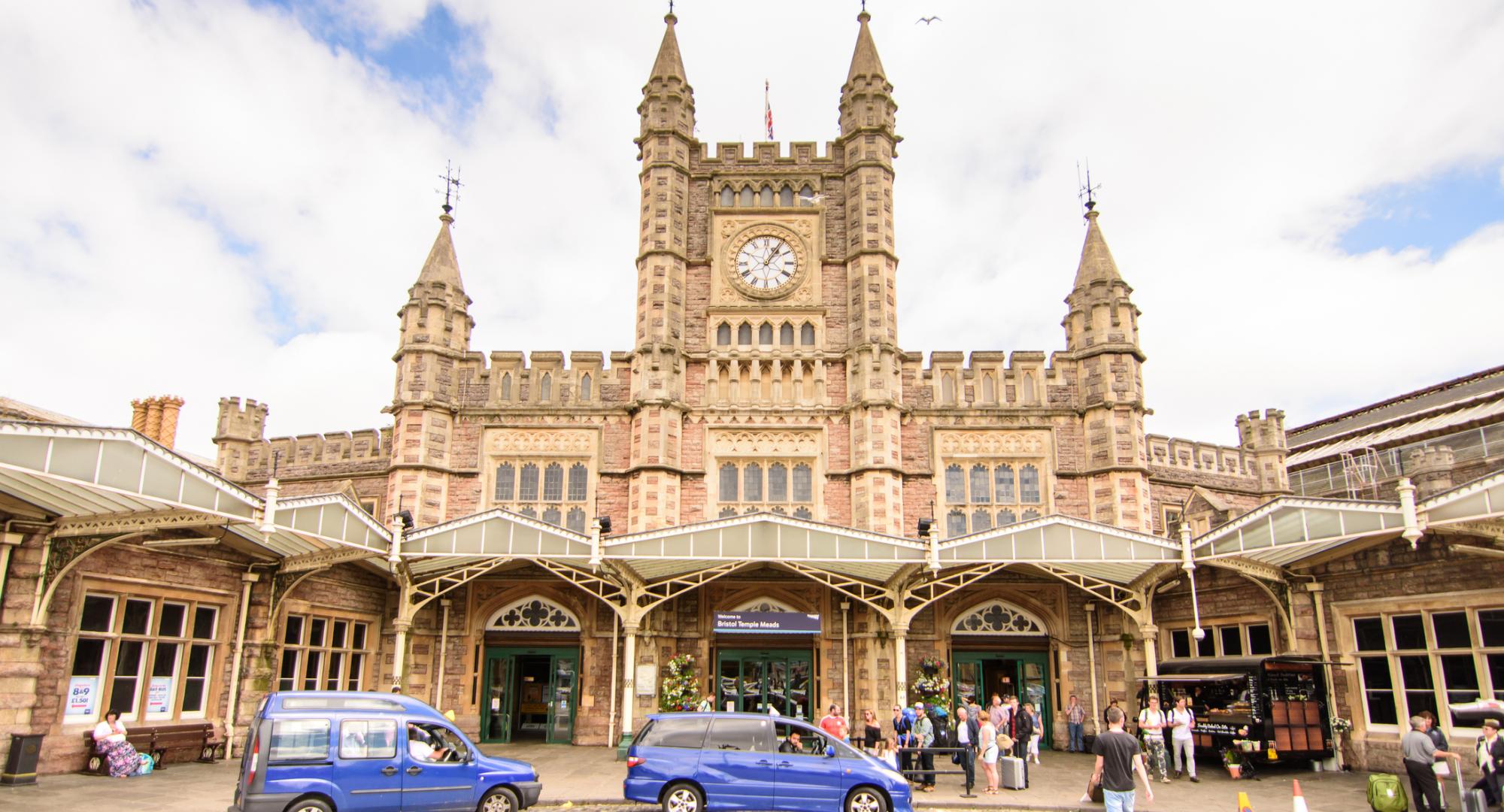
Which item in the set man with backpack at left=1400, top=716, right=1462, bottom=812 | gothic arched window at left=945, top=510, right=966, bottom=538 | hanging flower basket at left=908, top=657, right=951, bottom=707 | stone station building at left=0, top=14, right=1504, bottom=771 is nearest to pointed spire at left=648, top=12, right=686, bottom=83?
stone station building at left=0, top=14, right=1504, bottom=771

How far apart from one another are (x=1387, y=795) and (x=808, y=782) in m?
7.28

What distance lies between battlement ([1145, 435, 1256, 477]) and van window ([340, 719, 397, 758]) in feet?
63.5

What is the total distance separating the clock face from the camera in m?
26.4

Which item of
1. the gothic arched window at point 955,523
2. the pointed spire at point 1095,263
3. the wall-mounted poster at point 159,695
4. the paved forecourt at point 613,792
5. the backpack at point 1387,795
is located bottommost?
the paved forecourt at point 613,792

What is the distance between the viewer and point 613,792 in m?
15.1

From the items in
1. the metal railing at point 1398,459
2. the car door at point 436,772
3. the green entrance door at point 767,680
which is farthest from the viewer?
the metal railing at point 1398,459

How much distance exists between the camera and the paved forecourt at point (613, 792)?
1312 cm

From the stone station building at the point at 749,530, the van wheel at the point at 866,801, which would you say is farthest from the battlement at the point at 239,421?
the van wheel at the point at 866,801

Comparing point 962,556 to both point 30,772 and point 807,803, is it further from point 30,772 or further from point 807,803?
point 30,772

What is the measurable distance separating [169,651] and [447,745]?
332 inches

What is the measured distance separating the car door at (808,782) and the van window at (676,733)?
3.51 feet

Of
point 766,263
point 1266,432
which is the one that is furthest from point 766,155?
point 1266,432

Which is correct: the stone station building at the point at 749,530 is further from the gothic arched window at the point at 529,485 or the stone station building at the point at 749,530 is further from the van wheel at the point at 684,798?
the van wheel at the point at 684,798

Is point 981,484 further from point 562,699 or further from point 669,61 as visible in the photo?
point 669,61
